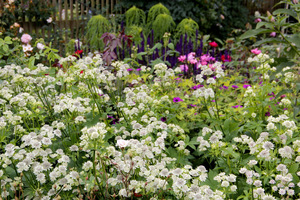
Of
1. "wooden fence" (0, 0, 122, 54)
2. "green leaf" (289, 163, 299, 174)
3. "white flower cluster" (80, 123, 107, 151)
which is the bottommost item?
"wooden fence" (0, 0, 122, 54)

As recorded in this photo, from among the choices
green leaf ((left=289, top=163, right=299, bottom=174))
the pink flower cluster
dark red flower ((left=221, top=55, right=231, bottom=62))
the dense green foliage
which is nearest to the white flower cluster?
green leaf ((left=289, top=163, right=299, bottom=174))

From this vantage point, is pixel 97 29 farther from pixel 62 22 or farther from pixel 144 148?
pixel 144 148

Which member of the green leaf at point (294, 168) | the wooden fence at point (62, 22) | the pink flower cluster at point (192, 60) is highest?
the green leaf at point (294, 168)

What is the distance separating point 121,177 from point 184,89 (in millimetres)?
1548

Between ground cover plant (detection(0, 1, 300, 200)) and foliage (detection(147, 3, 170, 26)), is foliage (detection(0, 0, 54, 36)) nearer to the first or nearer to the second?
foliage (detection(147, 3, 170, 26))

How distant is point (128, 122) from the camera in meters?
2.07

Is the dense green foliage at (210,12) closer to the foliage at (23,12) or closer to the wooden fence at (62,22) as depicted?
the wooden fence at (62,22)

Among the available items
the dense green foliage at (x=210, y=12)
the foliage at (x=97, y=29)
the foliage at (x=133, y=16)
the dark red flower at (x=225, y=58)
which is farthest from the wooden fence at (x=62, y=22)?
the dark red flower at (x=225, y=58)

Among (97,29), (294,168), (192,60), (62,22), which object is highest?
(294,168)

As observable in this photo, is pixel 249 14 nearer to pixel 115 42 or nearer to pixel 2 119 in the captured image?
pixel 115 42

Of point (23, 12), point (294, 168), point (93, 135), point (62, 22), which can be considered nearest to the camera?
point (93, 135)

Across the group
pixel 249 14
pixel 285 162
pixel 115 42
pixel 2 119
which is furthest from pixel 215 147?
pixel 249 14

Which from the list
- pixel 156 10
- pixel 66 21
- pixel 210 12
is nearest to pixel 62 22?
pixel 66 21

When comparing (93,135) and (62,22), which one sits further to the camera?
(62,22)
